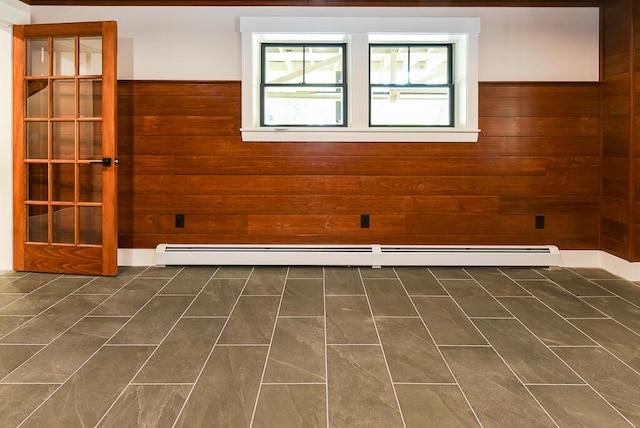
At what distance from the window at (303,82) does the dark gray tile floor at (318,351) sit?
1.54 metres

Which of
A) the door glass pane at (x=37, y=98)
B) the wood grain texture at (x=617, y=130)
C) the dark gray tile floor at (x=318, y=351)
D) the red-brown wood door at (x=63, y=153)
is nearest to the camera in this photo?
the dark gray tile floor at (x=318, y=351)

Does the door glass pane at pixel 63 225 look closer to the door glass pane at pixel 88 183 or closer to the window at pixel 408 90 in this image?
the door glass pane at pixel 88 183

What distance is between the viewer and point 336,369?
2477mm

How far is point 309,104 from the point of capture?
4.86 m

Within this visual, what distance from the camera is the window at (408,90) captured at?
15.9 feet

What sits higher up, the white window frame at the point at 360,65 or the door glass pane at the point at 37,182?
the white window frame at the point at 360,65

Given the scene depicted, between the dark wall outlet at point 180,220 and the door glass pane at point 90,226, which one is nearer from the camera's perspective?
the door glass pane at point 90,226

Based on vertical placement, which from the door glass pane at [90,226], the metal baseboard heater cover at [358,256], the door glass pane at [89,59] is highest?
the door glass pane at [89,59]

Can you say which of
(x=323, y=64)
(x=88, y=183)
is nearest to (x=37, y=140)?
(x=88, y=183)

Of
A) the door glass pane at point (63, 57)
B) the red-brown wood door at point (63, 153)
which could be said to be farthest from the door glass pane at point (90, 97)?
the door glass pane at point (63, 57)

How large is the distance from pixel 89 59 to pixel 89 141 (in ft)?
2.20

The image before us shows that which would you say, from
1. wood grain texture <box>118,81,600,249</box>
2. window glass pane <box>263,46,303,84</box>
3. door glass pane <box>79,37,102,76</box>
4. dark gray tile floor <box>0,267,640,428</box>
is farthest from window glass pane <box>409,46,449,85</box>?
door glass pane <box>79,37,102,76</box>

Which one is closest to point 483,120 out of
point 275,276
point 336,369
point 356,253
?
point 356,253

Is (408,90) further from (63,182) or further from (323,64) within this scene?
(63,182)
